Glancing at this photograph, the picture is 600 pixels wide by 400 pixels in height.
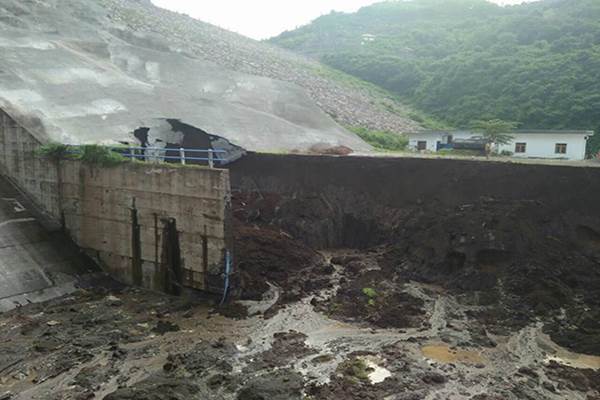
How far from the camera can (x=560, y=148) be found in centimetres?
2884

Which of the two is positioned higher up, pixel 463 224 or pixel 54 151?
pixel 54 151

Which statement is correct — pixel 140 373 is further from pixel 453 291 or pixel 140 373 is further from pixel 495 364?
pixel 453 291

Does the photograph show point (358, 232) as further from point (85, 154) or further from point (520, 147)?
point (85, 154)

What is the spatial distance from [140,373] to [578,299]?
45.3 feet

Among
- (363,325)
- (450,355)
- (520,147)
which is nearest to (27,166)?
(363,325)

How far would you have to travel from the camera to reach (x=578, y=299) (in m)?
17.3

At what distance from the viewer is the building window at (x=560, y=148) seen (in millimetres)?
28781

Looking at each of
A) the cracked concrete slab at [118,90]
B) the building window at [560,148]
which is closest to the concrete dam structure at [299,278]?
the cracked concrete slab at [118,90]

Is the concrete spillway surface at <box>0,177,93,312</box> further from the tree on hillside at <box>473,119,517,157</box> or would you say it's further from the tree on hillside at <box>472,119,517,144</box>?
the tree on hillside at <box>472,119,517,144</box>

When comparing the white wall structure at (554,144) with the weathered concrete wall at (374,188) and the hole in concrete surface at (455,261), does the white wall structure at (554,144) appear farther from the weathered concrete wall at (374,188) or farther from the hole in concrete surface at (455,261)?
the hole in concrete surface at (455,261)

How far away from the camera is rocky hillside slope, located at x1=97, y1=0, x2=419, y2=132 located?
1641 inches

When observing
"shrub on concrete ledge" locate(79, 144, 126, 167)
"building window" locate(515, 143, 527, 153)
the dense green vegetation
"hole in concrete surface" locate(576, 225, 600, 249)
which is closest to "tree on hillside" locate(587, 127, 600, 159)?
the dense green vegetation

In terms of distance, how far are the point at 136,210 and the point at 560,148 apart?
2245cm

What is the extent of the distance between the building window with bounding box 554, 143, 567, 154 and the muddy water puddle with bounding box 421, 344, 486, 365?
59.7ft
